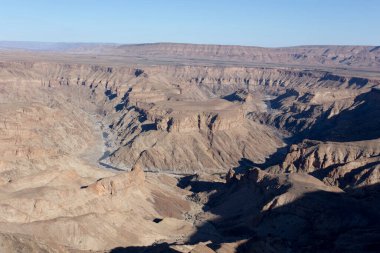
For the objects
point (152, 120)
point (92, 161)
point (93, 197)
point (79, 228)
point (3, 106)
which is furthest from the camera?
point (152, 120)

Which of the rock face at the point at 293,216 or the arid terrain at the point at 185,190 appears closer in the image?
the rock face at the point at 293,216

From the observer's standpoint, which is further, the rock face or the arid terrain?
the arid terrain

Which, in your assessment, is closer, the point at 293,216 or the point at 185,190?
the point at 293,216

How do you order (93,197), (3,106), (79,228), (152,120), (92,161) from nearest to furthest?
(79,228) < (93,197) < (92,161) < (3,106) < (152,120)

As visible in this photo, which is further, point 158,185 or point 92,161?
A: point 92,161

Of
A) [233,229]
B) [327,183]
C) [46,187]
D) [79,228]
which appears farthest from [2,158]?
[327,183]

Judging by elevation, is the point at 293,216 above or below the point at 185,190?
above

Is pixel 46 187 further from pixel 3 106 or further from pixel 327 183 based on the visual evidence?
pixel 3 106

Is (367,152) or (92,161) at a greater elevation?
(367,152)

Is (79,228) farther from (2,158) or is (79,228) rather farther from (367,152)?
(367,152)
